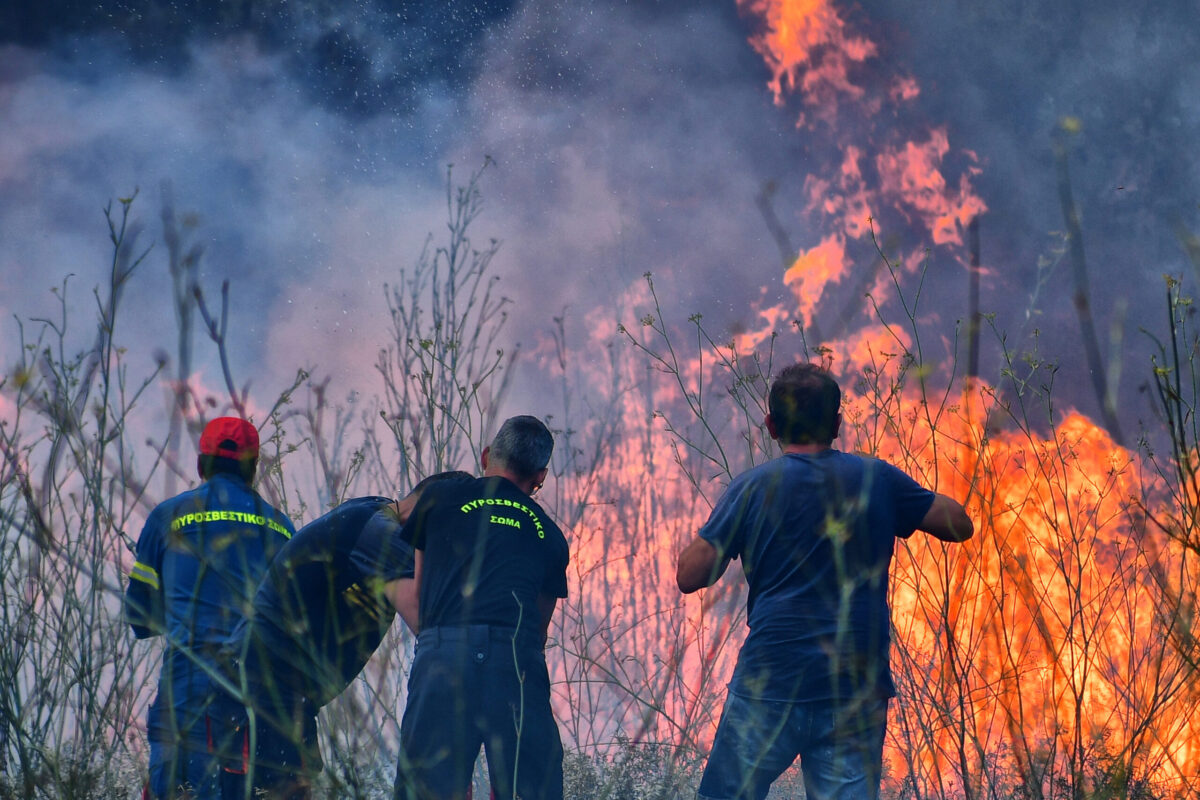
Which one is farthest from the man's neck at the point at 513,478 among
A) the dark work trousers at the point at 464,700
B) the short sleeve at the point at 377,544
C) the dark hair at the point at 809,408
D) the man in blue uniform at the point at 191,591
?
the dark hair at the point at 809,408

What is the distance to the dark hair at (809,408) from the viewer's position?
9.66 ft

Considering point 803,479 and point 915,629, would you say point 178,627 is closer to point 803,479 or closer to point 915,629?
point 803,479

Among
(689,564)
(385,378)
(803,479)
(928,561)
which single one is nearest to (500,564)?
(689,564)

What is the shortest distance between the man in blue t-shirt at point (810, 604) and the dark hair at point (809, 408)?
63mm

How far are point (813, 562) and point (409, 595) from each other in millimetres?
1235

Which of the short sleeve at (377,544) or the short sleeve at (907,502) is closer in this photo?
the short sleeve at (907,502)

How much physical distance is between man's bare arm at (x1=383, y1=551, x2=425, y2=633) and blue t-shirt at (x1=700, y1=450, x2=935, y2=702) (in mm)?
895

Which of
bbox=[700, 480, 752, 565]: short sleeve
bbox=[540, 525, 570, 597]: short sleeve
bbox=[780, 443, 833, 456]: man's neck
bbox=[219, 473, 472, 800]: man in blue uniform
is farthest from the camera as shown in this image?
bbox=[540, 525, 570, 597]: short sleeve

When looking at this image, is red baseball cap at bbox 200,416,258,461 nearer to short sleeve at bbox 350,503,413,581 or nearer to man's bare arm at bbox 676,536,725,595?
short sleeve at bbox 350,503,413,581

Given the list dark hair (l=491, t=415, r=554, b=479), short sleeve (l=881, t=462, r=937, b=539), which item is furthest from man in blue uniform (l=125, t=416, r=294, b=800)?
short sleeve (l=881, t=462, r=937, b=539)

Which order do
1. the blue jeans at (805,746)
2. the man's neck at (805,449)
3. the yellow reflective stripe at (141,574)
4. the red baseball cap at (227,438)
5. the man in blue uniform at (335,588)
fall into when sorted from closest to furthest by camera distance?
the yellow reflective stripe at (141,574) → the blue jeans at (805,746) → the man's neck at (805,449) → the man in blue uniform at (335,588) → the red baseball cap at (227,438)

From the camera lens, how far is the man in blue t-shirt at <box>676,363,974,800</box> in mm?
2705

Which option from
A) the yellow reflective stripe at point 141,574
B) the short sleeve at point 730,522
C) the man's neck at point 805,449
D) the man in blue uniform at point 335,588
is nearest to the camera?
the yellow reflective stripe at point 141,574

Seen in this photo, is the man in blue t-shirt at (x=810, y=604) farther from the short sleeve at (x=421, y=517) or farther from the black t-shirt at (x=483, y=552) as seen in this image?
the short sleeve at (x=421, y=517)
